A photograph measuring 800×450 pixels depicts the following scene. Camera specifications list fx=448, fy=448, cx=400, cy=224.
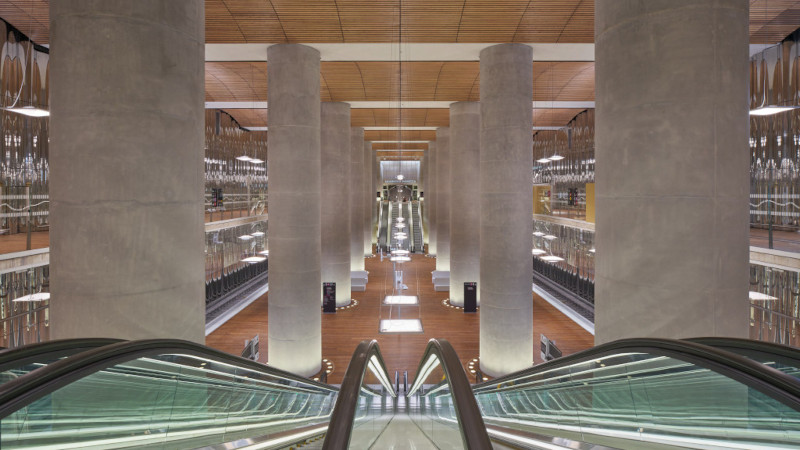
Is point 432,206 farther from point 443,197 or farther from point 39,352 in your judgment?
point 39,352

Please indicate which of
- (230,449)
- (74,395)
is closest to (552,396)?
(230,449)

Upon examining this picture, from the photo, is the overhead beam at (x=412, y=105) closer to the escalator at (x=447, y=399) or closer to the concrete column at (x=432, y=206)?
the concrete column at (x=432, y=206)

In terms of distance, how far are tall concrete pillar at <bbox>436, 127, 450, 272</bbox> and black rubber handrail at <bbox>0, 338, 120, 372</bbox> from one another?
24.7m

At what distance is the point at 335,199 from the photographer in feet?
67.6

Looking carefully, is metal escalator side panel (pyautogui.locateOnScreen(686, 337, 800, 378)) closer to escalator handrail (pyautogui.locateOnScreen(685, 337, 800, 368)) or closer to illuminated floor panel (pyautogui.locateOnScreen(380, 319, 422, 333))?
escalator handrail (pyautogui.locateOnScreen(685, 337, 800, 368))

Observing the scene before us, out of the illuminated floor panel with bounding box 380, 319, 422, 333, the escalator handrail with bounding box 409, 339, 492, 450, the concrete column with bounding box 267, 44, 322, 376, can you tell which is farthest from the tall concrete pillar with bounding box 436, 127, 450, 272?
the escalator handrail with bounding box 409, 339, 492, 450

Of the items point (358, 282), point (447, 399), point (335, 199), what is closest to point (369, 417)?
point (447, 399)

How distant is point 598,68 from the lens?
16.0ft

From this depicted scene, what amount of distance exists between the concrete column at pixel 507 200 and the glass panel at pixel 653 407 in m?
7.08

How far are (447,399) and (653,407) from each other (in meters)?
2.31

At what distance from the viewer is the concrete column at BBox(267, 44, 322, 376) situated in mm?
11055

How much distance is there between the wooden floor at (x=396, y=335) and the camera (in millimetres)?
13469

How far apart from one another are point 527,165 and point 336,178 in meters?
11.1

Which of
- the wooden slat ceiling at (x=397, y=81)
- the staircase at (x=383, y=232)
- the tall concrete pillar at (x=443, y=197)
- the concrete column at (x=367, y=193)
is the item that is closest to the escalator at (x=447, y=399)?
the wooden slat ceiling at (x=397, y=81)
